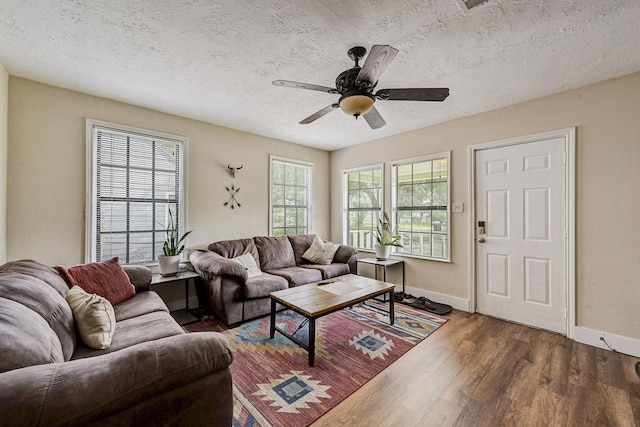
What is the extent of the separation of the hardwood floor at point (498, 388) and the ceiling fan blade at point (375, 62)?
224 centimetres

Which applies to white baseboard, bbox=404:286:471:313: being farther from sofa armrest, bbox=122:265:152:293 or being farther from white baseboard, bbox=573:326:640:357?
sofa armrest, bbox=122:265:152:293

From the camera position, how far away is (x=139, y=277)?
2652 mm

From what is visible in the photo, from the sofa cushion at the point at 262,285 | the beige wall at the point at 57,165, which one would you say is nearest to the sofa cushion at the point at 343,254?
the sofa cushion at the point at 262,285

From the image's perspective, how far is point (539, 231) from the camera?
296 cm

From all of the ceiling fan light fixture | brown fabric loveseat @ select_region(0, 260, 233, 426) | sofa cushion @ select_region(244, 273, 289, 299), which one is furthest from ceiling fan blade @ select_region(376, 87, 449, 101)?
sofa cushion @ select_region(244, 273, 289, 299)

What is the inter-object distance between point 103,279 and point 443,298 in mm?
3856

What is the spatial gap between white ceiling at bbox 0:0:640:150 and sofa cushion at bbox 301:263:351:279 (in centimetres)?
222

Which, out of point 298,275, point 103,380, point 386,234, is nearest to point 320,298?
point 298,275

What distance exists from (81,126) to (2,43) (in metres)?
0.92

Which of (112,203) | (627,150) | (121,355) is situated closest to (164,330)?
(121,355)

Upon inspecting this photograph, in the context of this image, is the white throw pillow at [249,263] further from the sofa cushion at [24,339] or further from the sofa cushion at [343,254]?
the sofa cushion at [24,339]

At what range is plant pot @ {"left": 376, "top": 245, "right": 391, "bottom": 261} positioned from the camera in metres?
4.07

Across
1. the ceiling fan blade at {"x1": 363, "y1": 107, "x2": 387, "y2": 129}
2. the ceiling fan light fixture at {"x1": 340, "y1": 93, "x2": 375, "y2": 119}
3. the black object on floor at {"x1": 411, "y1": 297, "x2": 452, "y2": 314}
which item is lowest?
the black object on floor at {"x1": 411, "y1": 297, "x2": 452, "y2": 314}

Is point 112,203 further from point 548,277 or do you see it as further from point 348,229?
point 548,277
